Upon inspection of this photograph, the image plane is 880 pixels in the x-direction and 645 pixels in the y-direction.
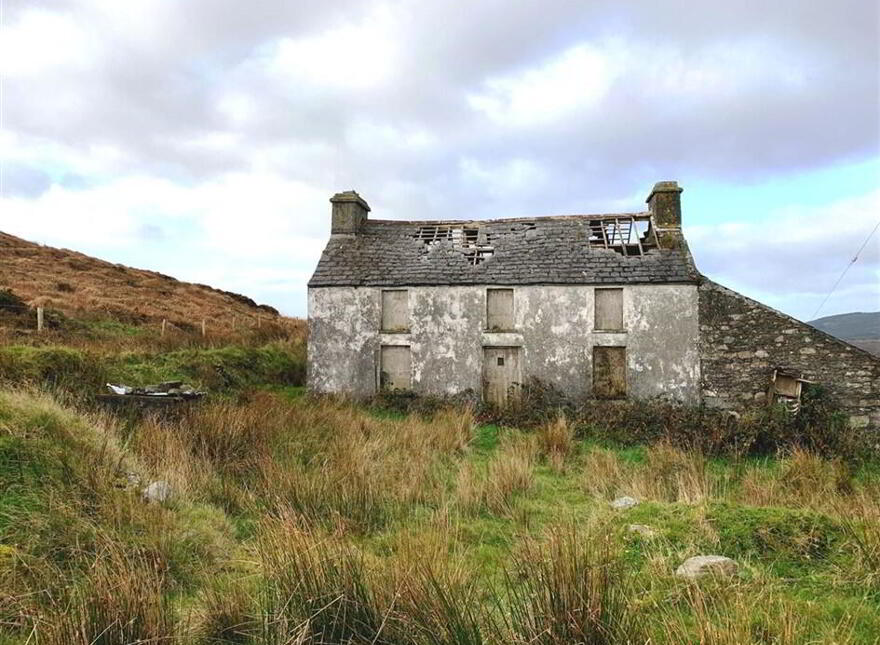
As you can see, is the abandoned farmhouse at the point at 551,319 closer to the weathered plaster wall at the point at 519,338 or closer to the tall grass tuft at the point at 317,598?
the weathered plaster wall at the point at 519,338

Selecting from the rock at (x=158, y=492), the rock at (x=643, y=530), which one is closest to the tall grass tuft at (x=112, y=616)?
the rock at (x=158, y=492)

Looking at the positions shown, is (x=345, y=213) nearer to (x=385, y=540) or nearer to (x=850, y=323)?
(x=385, y=540)

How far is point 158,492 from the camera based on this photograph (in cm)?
575

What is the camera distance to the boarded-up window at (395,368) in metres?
16.2

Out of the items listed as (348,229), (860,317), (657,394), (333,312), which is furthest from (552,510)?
(860,317)

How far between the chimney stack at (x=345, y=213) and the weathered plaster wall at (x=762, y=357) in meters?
9.91

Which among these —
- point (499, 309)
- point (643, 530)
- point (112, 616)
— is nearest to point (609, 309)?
point (499, 309)

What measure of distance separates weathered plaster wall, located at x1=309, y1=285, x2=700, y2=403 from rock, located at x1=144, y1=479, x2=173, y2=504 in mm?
10193

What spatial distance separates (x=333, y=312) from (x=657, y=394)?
8873 millimetres

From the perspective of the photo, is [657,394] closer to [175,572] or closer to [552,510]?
[552,510]

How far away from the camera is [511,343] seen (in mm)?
15617

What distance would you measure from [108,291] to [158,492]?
920 inches

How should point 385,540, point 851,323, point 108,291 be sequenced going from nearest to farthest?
1. point 385,540
2. point 108,291
3. point 851,323

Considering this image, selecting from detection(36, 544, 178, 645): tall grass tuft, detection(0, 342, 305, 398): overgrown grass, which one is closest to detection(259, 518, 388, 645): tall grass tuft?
detection(36, 544, 178, 645): tall grass tuft
